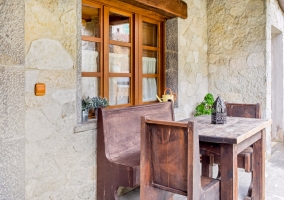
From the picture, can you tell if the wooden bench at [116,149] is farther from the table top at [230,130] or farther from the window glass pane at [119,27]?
the window glass pane at [119,27]

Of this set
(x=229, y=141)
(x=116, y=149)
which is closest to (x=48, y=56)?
(x=116, y=149)

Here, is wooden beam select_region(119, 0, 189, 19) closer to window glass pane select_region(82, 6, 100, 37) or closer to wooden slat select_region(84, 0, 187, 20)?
wooden slat select_region(84, 0, 187, 20)

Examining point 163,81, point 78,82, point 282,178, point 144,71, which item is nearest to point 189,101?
point 163,81

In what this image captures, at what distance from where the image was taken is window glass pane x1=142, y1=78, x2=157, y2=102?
3.33 metres

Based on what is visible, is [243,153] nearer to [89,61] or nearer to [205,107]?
[205,107]

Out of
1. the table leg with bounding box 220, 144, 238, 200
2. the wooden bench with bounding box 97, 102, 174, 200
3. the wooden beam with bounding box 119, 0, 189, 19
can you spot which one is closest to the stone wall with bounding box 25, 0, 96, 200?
the wooden bench with bounding box 97, 102, 174, 200

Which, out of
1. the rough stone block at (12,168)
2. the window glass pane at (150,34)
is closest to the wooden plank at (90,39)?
the window glass pane at (150,34)

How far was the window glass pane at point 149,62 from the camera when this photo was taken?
3.32 metres

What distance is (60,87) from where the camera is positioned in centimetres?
212

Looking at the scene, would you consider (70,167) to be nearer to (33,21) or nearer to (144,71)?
(33,21)

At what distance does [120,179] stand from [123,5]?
1.78 m

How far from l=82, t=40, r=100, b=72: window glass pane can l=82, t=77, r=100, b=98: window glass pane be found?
0.09 meters

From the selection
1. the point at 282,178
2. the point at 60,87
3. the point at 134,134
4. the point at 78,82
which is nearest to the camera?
the point at 60,87

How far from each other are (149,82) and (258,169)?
156 centimetres
